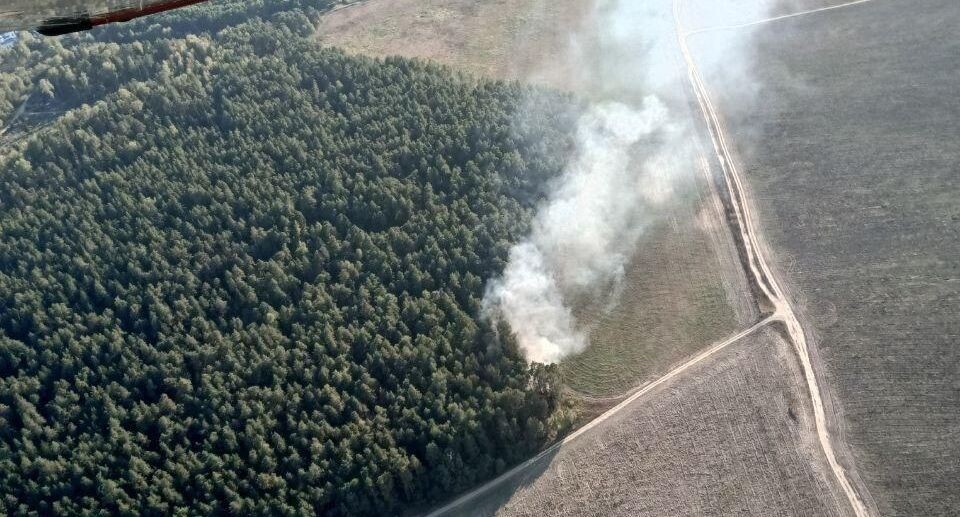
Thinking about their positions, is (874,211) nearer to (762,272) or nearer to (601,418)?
(762,272)

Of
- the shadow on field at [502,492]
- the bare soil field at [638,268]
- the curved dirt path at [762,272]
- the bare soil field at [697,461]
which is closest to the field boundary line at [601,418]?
the shadow on field at [502,492]

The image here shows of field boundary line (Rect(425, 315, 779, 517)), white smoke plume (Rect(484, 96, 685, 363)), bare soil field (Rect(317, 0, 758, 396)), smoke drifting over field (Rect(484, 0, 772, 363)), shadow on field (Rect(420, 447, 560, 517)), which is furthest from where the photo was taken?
smoke drifting over field (Rect(484, 0, 772, 363))

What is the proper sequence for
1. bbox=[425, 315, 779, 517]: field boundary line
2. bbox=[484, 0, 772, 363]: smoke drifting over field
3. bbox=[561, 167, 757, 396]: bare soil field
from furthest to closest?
bbox=[484, 0, 772, 363]: smoke drifting over field < bbox=[561, 167, 757, 396]: bare soil field < bbox=[425, 315, 779, 517]: field boundary line

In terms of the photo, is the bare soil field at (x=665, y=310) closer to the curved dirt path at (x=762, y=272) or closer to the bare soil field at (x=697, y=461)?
the curved dirt path at (x=762, y=272)

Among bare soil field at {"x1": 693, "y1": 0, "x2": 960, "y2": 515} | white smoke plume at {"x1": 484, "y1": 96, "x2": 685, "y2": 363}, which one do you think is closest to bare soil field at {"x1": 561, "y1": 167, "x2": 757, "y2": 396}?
white smoke plume at {"x1": 484, "y1": 96, "x2": 685, "y2": 363}

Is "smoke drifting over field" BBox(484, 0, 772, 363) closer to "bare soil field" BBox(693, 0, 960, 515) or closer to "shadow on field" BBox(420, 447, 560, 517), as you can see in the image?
"bare soil field" BBox(693, 0, 960, 515)

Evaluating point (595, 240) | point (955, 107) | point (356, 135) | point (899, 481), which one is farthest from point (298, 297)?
point (955, 107)

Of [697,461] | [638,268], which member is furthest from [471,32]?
[697,461]
